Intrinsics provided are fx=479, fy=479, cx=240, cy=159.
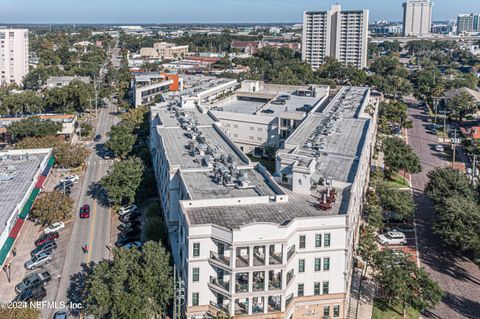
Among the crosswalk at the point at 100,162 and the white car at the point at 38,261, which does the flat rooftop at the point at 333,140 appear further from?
the crosswalk at the point at 100,162

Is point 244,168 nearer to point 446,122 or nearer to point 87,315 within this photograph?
point 87,315

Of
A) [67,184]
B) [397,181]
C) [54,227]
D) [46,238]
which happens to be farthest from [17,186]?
[397,181]

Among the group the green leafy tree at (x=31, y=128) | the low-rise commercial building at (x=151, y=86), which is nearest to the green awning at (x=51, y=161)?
the green leafy tree at (x=31, y=128)

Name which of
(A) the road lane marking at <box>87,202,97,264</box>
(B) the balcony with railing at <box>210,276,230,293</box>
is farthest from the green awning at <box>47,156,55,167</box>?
(B) the balcony with railing at <box>210,276,230,293</box>

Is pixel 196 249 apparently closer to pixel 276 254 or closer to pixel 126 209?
pixel 276 254

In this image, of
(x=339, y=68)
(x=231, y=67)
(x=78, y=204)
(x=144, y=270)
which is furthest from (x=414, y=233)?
(x=231, y=67)

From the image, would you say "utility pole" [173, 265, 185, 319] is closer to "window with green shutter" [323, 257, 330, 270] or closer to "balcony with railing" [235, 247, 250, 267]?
"balcony with railing" [235, 247, 250, 267]
